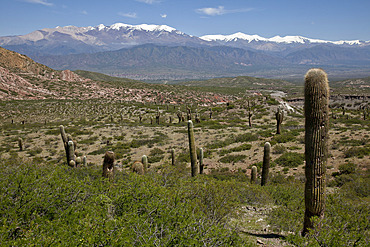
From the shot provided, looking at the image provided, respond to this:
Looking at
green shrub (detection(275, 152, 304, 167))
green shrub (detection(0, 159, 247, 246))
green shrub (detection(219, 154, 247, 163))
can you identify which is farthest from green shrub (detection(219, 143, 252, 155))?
green shrub (detection(0, 159, 247, 246))

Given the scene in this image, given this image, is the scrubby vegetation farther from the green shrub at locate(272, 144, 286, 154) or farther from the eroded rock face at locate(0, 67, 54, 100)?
the eroded rock face at locate(0, 67, 54, 100)

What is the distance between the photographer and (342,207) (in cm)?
647

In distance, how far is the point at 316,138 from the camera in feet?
18.8

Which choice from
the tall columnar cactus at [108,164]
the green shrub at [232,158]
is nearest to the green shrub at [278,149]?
the green shrub at [232,158]

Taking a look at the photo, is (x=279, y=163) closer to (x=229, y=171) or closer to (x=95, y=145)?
(x=229, y=171)

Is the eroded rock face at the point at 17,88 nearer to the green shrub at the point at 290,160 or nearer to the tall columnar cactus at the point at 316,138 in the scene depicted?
the green shrub at the point at 290,160

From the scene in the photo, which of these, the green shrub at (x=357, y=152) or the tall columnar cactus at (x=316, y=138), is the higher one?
the tall columnar cactus at (x=316, y=138)

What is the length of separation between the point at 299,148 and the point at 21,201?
1800 cm

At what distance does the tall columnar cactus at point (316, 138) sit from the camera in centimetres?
571

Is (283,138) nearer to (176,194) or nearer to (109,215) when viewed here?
(176,194)

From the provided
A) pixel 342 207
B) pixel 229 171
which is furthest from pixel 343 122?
pixel 342 207

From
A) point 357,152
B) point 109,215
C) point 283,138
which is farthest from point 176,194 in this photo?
point 283,138

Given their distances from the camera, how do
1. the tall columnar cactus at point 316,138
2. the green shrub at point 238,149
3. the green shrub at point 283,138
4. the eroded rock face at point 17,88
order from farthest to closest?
the eroded rock face at point 17,88
the green shrub at point 283,138
the green shrub at point 238,149
the tall columnar cactus at point 316,138

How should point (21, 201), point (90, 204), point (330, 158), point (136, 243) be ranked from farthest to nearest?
point (330, 158), point (90, 204), point (21, 201), point (136, 243)
